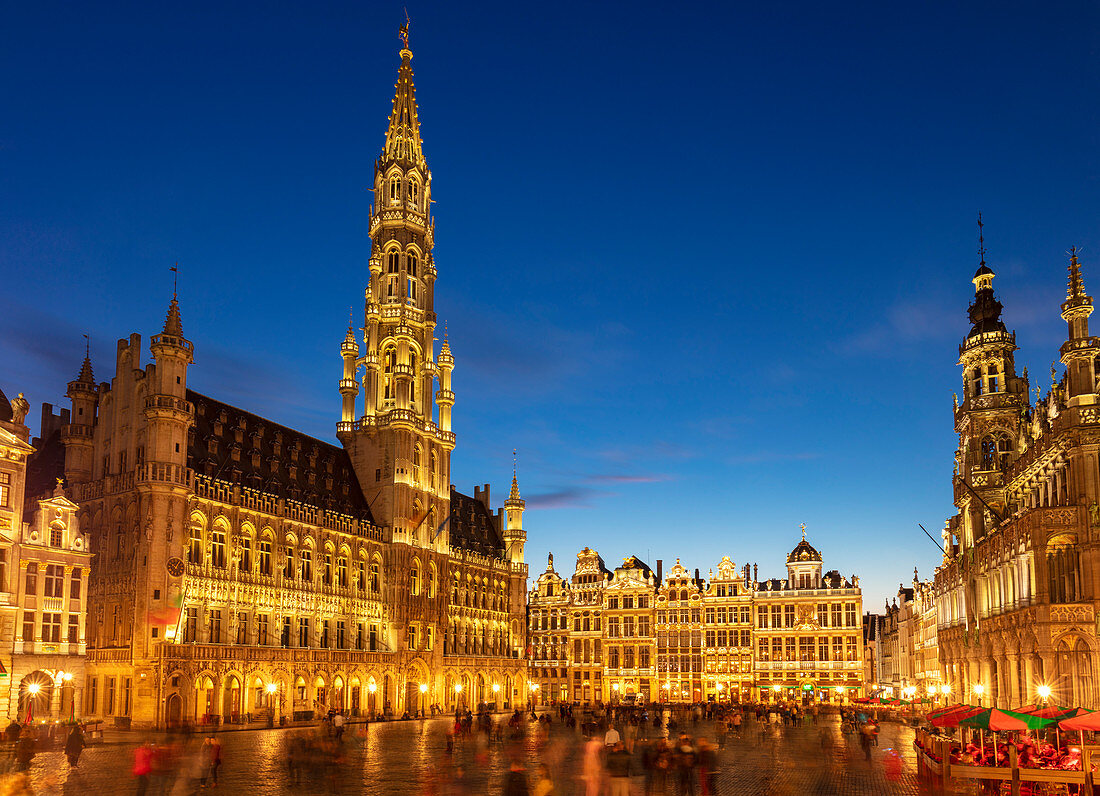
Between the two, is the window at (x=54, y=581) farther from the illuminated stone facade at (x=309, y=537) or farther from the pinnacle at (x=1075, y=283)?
the pinnacle at (x=1075, y=283)

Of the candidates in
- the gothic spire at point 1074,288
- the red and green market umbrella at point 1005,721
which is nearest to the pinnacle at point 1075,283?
the gothic spire at point 1074,288

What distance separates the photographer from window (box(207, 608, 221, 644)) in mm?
65312

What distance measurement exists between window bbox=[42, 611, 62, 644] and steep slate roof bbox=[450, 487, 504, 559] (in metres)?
→ 46.1

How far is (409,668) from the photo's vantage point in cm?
8300

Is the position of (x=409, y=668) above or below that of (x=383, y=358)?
below

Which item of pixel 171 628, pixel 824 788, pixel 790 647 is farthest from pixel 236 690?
pixel 790 647

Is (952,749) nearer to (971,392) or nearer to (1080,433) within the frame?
(1080,433)

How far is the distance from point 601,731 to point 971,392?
42059 mm

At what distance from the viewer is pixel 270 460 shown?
76312 millimetres

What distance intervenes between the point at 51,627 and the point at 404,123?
62221 millimetres

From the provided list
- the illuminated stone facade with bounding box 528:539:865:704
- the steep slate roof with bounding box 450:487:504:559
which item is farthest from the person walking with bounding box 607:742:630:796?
the illuminated stone facade with bounding box 528:539:865:704

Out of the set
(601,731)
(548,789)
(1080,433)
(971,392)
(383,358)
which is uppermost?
(383,358)

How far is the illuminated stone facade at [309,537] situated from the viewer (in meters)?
61.8

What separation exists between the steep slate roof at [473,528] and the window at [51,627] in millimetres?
46084
